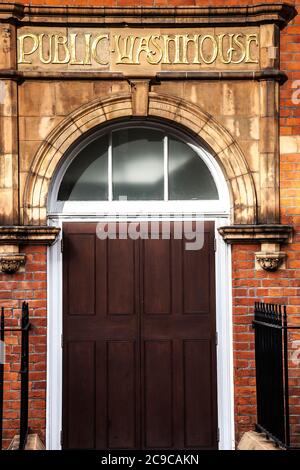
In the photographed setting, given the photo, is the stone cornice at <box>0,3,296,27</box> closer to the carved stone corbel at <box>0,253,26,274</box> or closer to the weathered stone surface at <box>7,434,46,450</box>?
the carved stone corbel at <box>0,253,26,274</box>

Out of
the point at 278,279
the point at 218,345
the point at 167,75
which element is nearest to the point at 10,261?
the point at 218,345

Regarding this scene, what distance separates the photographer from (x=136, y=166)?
28.8 ft

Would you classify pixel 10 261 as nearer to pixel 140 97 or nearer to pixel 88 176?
pixel 88 176

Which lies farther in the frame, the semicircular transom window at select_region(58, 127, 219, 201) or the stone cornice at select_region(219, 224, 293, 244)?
the semicircular transom window at select_region(58, 127, 219, 201)

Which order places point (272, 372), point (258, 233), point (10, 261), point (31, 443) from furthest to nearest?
point (258, 233), point (10, 261), point (31, 443), point (272, 372)

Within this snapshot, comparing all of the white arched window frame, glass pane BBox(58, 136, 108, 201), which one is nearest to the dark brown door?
the white arched window frame

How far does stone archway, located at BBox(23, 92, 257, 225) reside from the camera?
8438 millimetres

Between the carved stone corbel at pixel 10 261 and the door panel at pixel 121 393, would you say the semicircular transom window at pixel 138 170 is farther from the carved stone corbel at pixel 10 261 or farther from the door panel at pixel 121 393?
the door panel at pixel 121 393

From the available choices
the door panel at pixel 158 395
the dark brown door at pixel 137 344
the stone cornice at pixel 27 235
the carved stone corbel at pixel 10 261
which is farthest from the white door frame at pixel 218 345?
the door panel at pixel 158 395

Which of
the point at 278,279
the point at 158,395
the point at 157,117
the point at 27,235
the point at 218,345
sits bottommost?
the point at 158,395

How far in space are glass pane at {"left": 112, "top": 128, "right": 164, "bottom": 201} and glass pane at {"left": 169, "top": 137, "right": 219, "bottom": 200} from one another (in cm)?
11

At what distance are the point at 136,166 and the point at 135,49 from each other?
115 cm

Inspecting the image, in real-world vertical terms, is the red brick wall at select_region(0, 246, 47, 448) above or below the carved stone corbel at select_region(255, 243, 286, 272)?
below

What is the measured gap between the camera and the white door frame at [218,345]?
27.6ft
